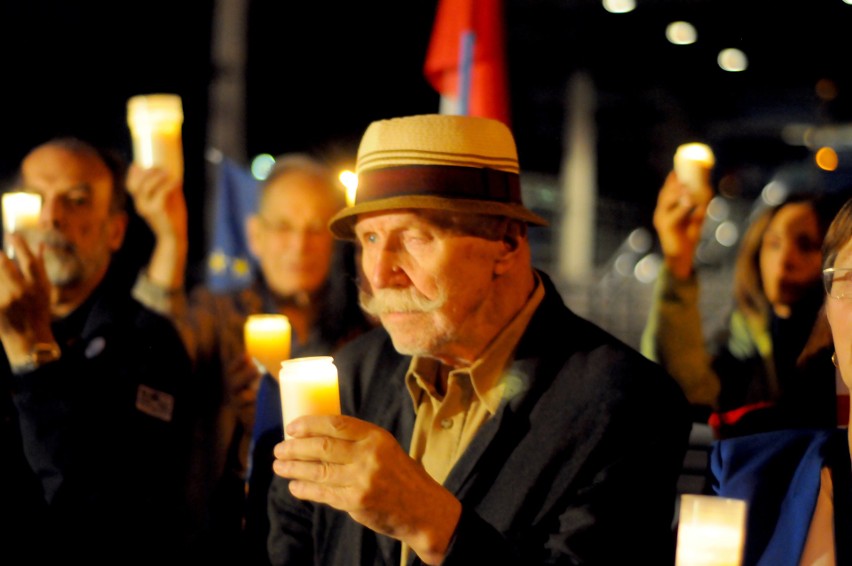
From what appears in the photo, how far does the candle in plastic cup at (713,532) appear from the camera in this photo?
1995 millimetres

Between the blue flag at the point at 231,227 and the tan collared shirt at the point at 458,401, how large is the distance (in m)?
3.68

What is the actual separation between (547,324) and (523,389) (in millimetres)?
225

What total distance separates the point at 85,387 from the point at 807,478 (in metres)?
2.35

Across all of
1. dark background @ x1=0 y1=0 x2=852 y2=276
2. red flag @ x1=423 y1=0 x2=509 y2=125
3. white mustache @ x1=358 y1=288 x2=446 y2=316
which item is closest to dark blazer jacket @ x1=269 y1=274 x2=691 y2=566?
white mustache @ x1=358 y1=288 x2=446 y2=316

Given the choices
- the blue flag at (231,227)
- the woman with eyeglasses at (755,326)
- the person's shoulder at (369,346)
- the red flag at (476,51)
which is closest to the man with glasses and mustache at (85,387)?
the person's shoulder at (369,346)

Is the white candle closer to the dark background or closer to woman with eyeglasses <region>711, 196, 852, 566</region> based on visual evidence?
woman with eyeglasses <region>711, 196, 852, 566</region>

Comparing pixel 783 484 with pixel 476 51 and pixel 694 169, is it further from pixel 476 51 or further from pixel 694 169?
pixel 476 51

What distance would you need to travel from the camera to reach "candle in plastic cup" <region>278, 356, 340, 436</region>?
226 centimetres

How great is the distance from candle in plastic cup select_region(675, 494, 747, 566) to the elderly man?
1.45 feet

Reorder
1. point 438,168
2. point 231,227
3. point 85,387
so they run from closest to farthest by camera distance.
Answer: point 438,168
point 85,387
point 231,227

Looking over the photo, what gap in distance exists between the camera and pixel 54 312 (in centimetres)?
413

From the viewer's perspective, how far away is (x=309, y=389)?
2.26 meters

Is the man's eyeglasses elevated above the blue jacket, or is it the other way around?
the man's eyeglasses

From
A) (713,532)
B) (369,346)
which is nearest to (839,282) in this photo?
(713,532)
